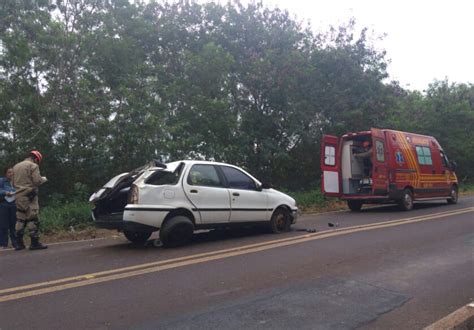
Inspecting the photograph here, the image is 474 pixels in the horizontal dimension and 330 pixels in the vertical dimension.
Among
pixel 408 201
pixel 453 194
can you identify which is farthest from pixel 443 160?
pixel 408 201

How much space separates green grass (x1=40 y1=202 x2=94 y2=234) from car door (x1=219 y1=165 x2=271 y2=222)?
4283 millimetres

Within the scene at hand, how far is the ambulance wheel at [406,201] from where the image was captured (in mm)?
14305

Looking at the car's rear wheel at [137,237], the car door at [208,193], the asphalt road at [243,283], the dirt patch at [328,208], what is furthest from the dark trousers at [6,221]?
the dirt patch at [328,208]

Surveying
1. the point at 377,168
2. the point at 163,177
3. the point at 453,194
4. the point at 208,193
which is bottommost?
the point at 453,194

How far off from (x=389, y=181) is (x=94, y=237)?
29.2 feet

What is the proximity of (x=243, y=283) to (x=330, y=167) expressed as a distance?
968cm

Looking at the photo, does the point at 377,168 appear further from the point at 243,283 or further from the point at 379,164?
the point at 243,283

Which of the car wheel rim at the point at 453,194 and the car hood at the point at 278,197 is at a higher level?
the car hood at the point at 278,197

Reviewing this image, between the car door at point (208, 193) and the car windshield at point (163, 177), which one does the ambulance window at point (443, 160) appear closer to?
the car door at point (208, 193)

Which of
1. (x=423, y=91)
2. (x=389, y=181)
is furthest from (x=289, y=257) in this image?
(x=423, y=91)

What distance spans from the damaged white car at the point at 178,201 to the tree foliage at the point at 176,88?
5.99 m

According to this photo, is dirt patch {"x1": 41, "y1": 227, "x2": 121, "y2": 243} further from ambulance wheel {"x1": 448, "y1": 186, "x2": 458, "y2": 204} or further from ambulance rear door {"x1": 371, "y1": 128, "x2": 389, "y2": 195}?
ambulance wheel {"x1": 448, "y1": 186, "x2": 458, "y2": 204}

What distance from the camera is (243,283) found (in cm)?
543

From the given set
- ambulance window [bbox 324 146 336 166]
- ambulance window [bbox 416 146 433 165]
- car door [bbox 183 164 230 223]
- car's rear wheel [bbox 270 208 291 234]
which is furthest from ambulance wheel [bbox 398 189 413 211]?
car door [bbox 183 164 230 223]
